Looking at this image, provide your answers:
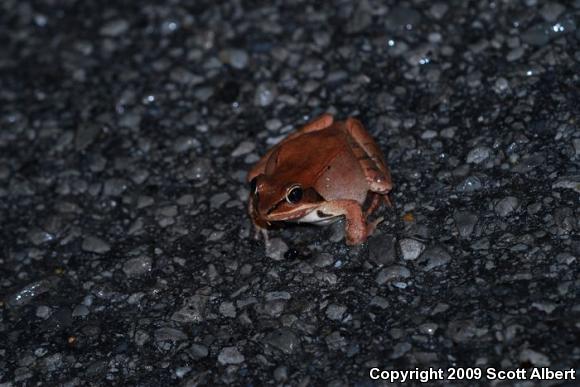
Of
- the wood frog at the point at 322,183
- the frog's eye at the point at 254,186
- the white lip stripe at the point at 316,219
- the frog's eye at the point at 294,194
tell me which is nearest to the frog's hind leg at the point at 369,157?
the wood frog at the point at 322,183

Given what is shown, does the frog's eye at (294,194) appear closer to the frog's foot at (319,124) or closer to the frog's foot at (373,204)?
the frog's foot at (373,204)

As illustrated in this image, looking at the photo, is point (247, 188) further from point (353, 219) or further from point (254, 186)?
point (353, 219)

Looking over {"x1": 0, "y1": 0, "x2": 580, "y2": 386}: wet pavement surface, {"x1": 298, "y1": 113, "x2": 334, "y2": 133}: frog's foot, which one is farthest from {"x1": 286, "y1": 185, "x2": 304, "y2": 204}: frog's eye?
{"x1": 298, "y1": 113, "x2": 334, "y2": 133}: frog's foot

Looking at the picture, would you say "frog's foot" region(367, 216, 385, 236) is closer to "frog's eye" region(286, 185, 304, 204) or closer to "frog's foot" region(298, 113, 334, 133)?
"frog's eye" region(286, 185, 304, 204)

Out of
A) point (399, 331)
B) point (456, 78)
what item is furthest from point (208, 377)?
point (456, 78)

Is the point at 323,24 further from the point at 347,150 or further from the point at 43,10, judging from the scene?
the point at 43,10

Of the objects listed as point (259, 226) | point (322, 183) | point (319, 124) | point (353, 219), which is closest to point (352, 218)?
point (353, 219)
